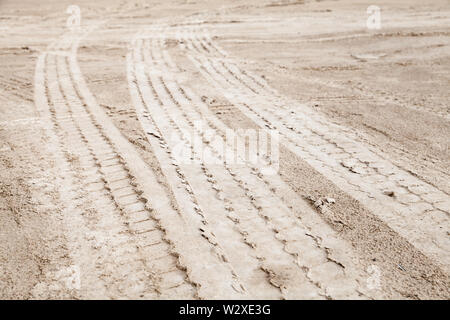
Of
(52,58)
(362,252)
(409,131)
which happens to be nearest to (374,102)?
(409,131)

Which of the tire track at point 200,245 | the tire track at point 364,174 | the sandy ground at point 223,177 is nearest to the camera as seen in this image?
the tire track at point 200,245

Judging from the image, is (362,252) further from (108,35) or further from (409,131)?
(108,35)

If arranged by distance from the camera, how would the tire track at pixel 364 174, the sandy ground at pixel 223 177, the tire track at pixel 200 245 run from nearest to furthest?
the tire track at pixel 200 245 → the sandy ground at pixel 223 177 → the tire track at pixel 364 174

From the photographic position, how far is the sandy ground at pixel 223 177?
2.60m

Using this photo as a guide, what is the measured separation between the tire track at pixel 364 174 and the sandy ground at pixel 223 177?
2cm

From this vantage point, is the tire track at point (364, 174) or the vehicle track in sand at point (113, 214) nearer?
the vehicle track in sand at point (113, 214)

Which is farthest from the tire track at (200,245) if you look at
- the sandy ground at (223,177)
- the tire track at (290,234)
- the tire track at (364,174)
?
the tire track at (364,174)

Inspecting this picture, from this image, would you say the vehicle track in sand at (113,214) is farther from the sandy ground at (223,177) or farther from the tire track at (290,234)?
the tire track at (290,234)

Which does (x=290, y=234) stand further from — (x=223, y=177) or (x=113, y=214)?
(x=113, y=214)

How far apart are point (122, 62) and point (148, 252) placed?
6.36 metres

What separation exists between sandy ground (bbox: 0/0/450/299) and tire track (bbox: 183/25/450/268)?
0.02m

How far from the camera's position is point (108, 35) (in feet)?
35.3

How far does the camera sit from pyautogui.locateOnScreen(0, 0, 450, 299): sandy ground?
260 centimetres

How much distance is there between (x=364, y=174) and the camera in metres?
3.91
